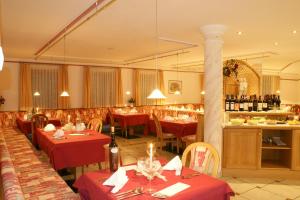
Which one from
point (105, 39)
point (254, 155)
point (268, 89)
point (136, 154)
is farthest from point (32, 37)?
point (268, 89)

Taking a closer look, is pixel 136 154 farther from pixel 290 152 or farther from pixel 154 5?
→ pixel 154 5

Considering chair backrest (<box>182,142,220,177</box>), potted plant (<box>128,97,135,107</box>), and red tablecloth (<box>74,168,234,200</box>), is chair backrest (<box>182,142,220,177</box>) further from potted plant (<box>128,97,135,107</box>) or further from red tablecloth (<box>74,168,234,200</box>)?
potted plant (<box>128,97,135,107</box>)

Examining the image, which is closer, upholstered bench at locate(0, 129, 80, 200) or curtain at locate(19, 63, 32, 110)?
upholstered bench at locate(0, 129, 80, 200)

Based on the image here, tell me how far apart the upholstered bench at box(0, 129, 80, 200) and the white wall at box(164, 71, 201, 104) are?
8106 millimetres

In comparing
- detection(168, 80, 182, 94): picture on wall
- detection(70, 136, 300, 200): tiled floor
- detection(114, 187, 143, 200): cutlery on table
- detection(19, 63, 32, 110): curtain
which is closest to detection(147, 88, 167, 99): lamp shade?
detection(70, 136, 300, 200): tiled floor

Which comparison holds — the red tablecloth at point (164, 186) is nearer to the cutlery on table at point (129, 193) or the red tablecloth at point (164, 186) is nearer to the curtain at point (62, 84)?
the cutlery on table at point (129, 193)

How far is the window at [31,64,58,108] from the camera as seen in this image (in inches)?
323

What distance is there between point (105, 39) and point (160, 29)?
1472mm

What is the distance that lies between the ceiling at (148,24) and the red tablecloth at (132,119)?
2299 millimetres

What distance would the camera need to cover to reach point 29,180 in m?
2.90

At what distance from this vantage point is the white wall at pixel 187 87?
1138cm

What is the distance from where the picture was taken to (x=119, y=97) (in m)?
9.75

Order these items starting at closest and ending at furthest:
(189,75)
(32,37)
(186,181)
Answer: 1. (186,181)
2. (32,37)
3. (189,75)

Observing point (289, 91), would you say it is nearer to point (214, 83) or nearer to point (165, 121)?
point (165, 121)
